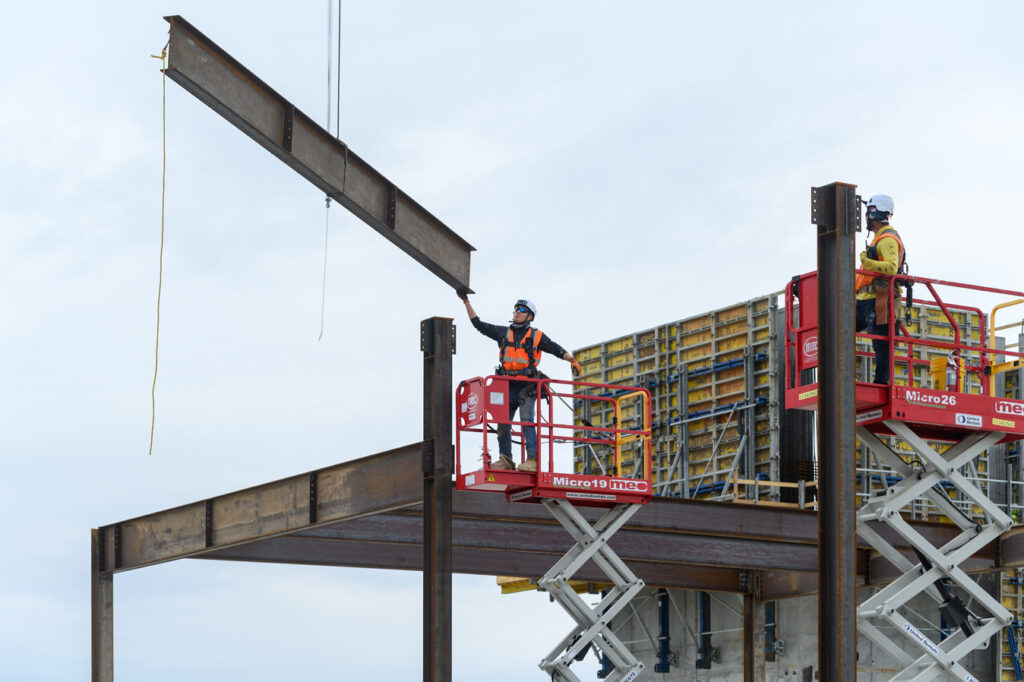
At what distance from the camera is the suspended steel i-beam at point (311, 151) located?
20016mm

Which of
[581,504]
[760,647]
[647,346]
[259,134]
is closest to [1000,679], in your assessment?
[760,647]

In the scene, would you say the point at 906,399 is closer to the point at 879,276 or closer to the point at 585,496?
the point at 879,276

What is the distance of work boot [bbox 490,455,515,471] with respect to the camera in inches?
778

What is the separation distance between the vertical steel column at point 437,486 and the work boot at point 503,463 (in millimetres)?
653

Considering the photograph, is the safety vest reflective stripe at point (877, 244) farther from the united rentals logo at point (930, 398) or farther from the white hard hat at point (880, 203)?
the united rentals logo at point (930, 398)

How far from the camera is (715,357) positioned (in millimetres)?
37406

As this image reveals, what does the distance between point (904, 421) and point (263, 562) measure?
46.5 ft

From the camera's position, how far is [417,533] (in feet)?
82.4

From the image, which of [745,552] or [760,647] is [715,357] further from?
[745,552]

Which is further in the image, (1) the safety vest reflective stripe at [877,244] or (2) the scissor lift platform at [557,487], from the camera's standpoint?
(2) the scissor lift platform at [557,487]

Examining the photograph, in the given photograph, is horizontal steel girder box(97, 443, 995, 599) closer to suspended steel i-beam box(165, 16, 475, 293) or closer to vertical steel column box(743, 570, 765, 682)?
vertical steel column box(743, 570, 765, 682)

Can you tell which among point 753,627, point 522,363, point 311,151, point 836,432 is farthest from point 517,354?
point 753,627

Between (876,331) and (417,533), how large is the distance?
1046 cm

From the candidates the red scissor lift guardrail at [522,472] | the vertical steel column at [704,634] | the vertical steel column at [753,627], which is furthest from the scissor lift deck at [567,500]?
the vertical steel column at [704,634]
